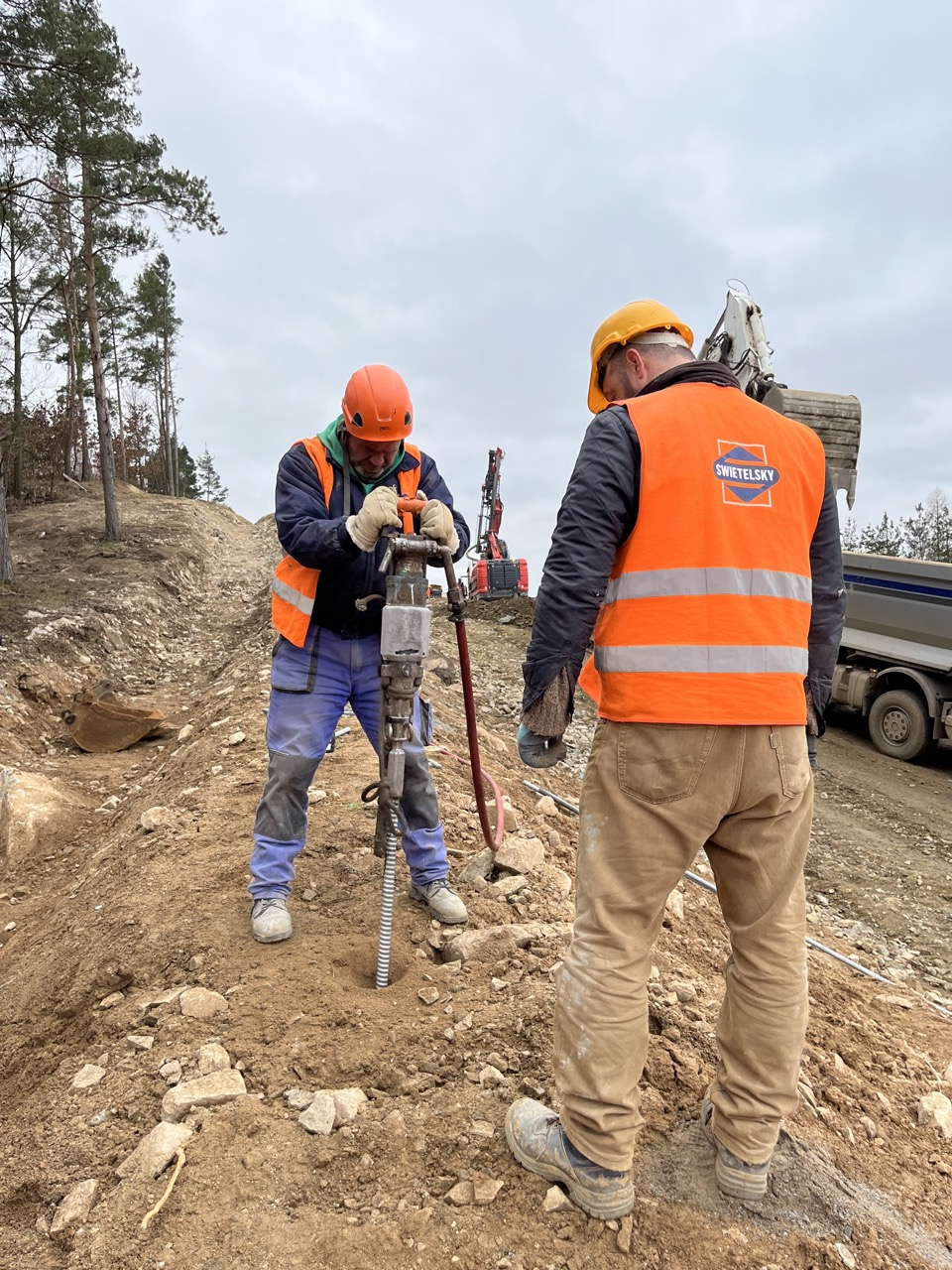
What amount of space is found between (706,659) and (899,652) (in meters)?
8.21

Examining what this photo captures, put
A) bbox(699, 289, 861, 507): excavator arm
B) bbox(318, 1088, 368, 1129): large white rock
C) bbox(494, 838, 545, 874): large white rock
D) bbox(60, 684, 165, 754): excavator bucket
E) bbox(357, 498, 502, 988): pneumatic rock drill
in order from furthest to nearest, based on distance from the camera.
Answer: bbox(60, 684, 165, 754): excavator bucket < bbox(699, 289, 861, 507): excavator arm < bbox(494, 838, 545, 874): large white rock < bbox(357, 498, 502, 988): pneumatic rock drill < bbox(318, 1088, 368, 1129): large white rock

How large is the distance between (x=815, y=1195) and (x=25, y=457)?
88.7ft

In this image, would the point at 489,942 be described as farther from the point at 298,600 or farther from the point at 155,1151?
the point at 298,600

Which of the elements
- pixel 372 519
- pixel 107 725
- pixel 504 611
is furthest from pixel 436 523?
pixel 504 611

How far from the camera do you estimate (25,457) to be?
945 inches

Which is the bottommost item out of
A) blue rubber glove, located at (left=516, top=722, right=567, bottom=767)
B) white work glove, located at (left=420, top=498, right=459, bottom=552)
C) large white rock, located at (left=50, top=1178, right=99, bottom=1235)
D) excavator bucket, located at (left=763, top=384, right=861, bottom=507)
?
large white rock, located at (left=50, top=1178, right=99, bottom=1235)

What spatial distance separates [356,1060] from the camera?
7.90 feet

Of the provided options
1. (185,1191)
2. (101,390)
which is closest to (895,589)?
(185,1191)

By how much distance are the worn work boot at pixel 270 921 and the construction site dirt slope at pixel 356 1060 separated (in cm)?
5

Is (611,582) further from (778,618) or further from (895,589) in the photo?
(895,589)

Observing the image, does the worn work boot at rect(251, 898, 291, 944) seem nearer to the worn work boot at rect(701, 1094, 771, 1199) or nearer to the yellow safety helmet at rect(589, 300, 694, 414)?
the worn work boot at rect(701, 1094, 771, 1199)

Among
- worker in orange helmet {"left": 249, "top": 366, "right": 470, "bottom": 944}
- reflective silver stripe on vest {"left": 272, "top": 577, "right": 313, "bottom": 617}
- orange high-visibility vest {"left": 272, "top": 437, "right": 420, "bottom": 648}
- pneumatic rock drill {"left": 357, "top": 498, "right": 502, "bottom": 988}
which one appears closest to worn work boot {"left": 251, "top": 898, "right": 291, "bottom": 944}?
worker in orange helmet {"left": 249, "top": 366, "right": 470, "bottom": 944}

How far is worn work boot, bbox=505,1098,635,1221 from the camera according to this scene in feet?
6.11

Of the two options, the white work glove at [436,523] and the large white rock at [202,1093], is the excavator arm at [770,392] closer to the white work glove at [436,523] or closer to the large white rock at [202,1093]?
the white work glove at [436,523]
